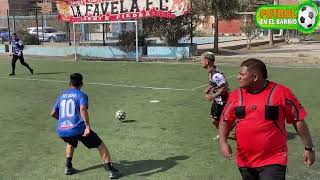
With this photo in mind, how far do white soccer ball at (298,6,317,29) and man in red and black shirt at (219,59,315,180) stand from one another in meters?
23.0

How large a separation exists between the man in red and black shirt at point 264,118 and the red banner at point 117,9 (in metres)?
20.9

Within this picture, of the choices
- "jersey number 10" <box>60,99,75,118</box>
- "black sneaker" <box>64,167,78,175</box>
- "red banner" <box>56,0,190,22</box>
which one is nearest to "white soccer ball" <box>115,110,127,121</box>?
"black sneaker" <box>64,167,78,175</box>

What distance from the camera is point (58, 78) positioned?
1883 centimetres

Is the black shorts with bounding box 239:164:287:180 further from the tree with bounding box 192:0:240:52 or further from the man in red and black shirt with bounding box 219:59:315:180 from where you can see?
the tree with bounding box 192:0:240:52

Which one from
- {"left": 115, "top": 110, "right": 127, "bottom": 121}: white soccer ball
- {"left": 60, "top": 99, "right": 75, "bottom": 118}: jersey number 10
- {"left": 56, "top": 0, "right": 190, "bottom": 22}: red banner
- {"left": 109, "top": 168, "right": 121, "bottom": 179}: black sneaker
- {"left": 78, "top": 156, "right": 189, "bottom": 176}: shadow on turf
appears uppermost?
{"left": 56, "top": 0, "right": 190, "bottom": 22}: red banner

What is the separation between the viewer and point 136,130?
9625mm

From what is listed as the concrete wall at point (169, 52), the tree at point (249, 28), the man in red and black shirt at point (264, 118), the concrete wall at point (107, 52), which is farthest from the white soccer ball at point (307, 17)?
the man in red and black shirt at point (264, 118)

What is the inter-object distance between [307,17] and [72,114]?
22351 mm

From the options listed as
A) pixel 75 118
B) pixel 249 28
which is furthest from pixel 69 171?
pixel 249 28

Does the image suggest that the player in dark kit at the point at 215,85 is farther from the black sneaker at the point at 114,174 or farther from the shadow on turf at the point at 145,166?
the black sneaker at the point at 114,174

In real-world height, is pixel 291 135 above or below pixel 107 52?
below

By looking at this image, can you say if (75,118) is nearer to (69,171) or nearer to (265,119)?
(69,171)

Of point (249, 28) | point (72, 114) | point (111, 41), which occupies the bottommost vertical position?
point (72, 114)

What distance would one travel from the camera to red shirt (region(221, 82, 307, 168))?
4094 millimetres
